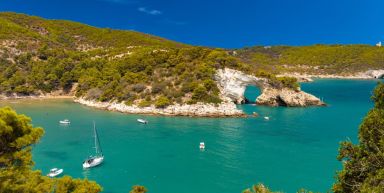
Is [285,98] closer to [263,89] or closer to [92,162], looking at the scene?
[263,89]

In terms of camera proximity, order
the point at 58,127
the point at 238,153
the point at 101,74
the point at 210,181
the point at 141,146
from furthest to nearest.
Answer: the point at 101,74 < the point at 58,127 < the point at 141,146 < the point at 238,153 < the point at 210,181

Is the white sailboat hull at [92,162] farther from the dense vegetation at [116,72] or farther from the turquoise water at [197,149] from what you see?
the dense vegetation at [116,72]

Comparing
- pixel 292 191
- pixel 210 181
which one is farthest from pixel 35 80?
pixel 292 191

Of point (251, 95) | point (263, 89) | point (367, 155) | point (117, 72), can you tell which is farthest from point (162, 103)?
point (367, 155)

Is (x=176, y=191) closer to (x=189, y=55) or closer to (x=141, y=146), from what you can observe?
(x=141, y=146)

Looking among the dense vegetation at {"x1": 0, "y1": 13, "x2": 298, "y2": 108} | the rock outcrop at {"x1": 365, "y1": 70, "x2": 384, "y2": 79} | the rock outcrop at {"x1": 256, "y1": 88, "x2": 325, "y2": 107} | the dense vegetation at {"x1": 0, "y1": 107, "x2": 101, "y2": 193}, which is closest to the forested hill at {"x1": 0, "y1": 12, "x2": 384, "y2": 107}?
the dense vegetation at {"x1": 0, "y1": 13, "x2": 298, "y2": 108}

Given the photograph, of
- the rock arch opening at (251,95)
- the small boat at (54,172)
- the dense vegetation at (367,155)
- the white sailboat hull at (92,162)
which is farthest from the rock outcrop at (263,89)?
the dense vegetation at (367,155)
